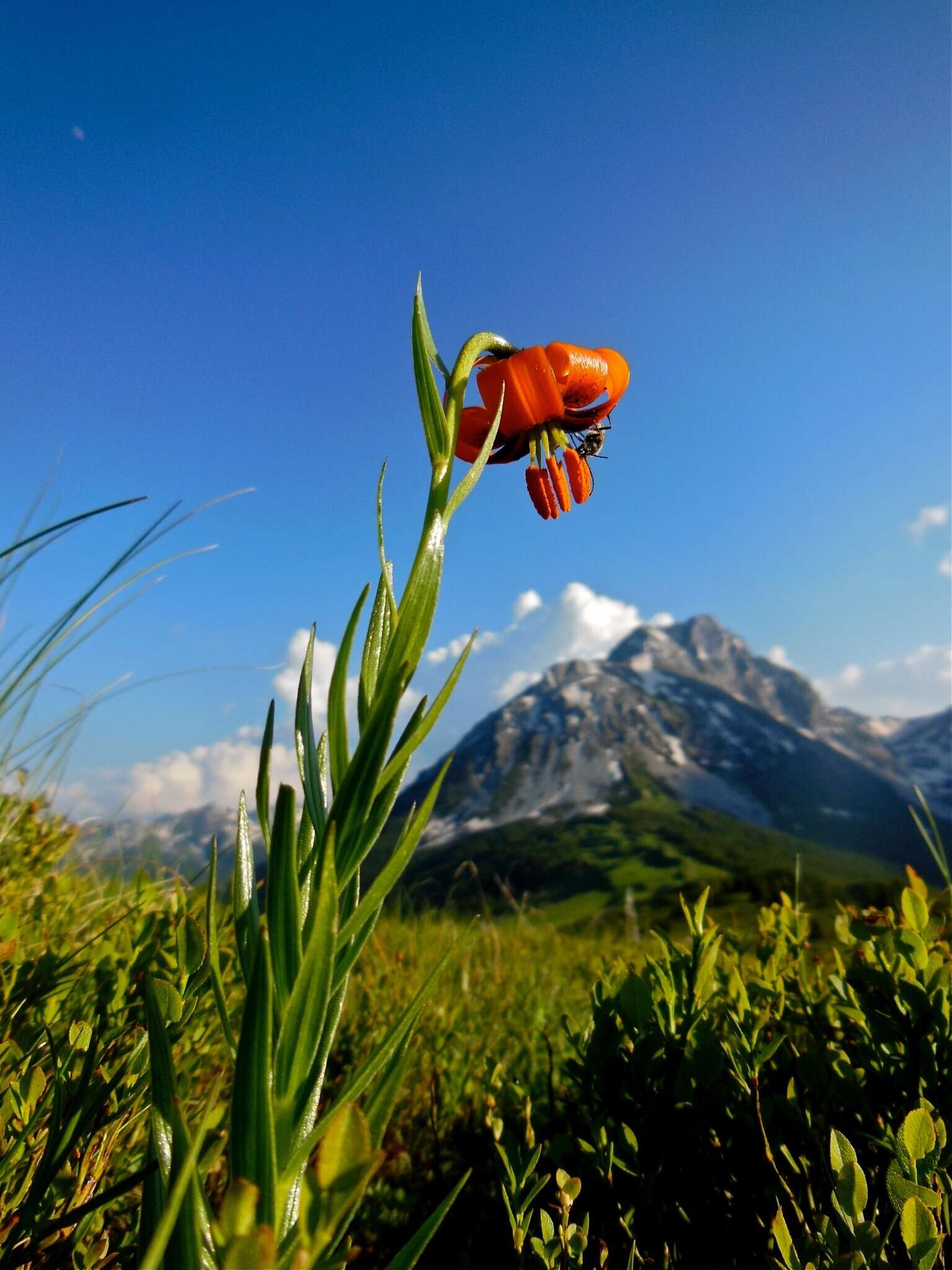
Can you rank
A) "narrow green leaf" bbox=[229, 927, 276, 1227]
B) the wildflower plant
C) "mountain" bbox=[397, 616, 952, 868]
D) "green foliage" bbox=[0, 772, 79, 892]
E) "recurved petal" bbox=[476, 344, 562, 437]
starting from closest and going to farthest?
the wildflower plant, "narrow green leaf" bbox=[229, 927, 276, 1227], "recurved petal" bbox=[476, 344, 562, 437], "green foliage" bbox=[0, 772, 79, 892], "mountain" bbox=[397, 616, 952, 868]

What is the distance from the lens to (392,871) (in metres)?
0.93

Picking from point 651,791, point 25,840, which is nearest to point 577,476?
point 25,840

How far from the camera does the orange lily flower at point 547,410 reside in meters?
1.48

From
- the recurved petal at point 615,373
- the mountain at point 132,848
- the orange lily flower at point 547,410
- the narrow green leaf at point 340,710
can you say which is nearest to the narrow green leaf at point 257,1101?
the narrow green leaf at point 340,710

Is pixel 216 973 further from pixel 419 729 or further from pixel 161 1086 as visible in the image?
pixel 419 729

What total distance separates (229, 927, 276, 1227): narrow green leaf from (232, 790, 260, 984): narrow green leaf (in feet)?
0.32

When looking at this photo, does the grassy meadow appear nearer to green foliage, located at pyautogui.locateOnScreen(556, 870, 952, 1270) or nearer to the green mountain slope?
green foliage, located at pyautogui.locateOnScreen(556, 870, 952, 1270)

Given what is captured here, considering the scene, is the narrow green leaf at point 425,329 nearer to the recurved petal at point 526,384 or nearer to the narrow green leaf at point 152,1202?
the recurved petal at point 526,384

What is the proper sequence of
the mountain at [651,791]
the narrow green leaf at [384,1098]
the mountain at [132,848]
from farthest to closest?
1. the mountain at [651,791]
2. the mountain at [132,848]
3. the narrow green leaf at [384,1098]

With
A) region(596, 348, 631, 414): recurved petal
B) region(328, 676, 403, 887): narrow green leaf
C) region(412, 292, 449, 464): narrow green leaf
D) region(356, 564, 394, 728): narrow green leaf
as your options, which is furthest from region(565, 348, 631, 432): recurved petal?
region(328, 676, 403, 887): narrow green leaf

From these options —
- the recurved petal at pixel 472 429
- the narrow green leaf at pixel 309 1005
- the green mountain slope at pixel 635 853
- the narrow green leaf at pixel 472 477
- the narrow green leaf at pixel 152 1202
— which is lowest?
the green mountain slope at pixel 635 853

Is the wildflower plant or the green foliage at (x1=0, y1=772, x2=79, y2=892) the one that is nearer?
the wildflower plant

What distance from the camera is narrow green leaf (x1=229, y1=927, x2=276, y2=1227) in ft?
2.40

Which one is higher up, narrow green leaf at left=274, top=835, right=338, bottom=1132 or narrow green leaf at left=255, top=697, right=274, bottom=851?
narrow green leaf at left=255, top=697, right=274, bottom=851
